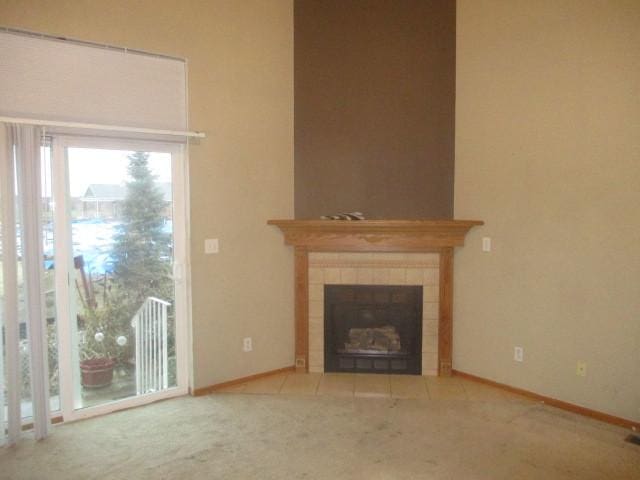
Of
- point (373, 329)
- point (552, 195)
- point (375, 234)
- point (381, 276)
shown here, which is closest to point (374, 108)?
point (375, 234)

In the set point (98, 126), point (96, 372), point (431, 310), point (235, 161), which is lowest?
point (96, 372)

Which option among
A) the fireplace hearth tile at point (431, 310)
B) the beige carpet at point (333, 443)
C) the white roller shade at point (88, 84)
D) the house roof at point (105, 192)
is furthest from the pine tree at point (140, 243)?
the fireplace hearth tile at point (431, 310)

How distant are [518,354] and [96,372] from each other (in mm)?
3096

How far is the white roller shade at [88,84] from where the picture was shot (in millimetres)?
2918

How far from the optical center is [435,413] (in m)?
3.41

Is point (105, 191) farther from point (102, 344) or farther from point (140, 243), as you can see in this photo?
point (102, 344)

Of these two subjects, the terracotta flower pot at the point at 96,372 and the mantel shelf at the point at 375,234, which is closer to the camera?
the terracotta flower pot at the point at 96,372

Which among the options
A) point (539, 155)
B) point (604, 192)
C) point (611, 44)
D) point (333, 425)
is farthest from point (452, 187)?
point (333, 425)

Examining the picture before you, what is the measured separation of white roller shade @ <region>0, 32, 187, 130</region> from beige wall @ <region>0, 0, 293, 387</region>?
4.8 inches

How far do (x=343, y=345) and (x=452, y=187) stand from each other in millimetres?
1657

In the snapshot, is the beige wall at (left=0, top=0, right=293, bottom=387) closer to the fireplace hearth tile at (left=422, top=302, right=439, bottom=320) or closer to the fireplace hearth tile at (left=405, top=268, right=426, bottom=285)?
the fireplace hearth tile at (left=405, top=268, right=426, bottom=285)

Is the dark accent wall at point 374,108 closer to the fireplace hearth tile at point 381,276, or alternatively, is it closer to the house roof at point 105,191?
the fireplace hearth tile at point 381,276

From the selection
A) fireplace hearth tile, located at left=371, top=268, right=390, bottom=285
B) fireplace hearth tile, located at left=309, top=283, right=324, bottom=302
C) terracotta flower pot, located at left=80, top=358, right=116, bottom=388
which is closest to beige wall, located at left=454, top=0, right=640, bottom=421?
fireplace hearth tile, located at left=371, top=268, right=390, bottom=285

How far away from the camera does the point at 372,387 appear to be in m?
3.91
